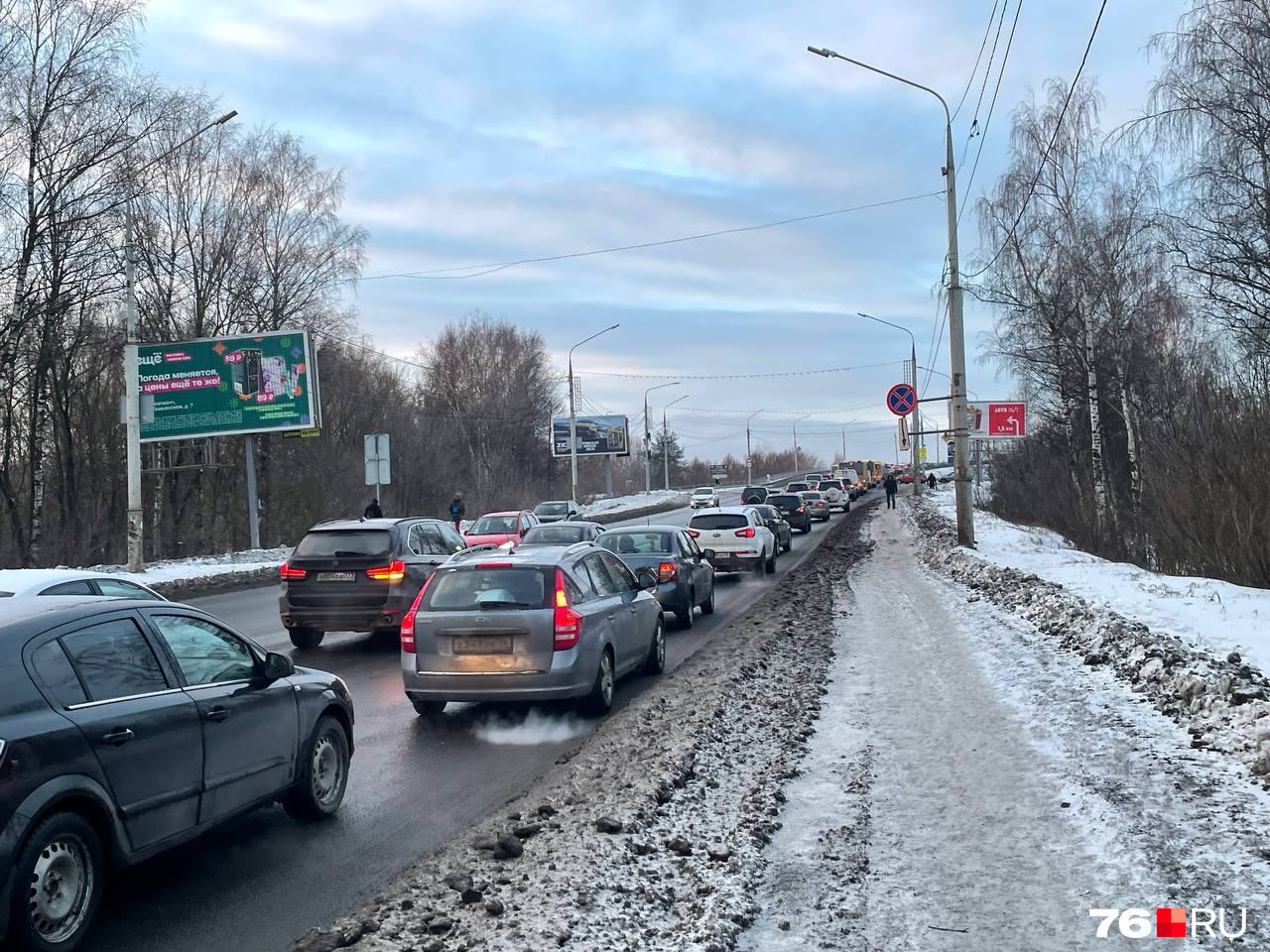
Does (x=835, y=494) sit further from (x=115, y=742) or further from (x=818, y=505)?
(x=115, y=742)

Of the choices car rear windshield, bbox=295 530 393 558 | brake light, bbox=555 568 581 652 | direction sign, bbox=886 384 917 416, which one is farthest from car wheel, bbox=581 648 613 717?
direction sign, bbox=886 384 917 416

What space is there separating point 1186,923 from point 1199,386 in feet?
56.8

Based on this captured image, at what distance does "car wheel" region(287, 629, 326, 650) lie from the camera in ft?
47.5

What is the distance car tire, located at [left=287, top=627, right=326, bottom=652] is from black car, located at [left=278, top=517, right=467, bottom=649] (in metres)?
0.10

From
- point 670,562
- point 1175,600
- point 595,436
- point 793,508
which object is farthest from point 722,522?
point 595,436

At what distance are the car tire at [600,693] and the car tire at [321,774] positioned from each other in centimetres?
290

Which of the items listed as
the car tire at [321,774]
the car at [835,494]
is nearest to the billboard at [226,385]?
the car at [835,494]

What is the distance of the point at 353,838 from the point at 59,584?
520cm

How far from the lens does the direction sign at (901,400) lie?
2783 centimetres

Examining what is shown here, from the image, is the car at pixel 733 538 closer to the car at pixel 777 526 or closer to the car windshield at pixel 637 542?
the car at pixel 777 526

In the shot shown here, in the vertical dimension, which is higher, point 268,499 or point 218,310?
point 218,310

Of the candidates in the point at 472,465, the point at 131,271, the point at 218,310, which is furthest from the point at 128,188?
the point at 472,465

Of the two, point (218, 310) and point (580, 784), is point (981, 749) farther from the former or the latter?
point (218, 310)

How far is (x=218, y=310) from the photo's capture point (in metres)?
46.2
